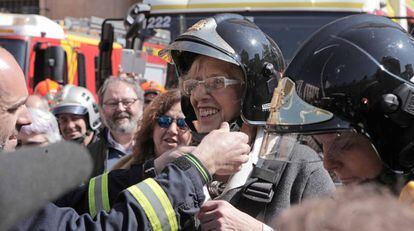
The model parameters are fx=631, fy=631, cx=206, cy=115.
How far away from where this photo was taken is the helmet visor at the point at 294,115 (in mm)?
1602

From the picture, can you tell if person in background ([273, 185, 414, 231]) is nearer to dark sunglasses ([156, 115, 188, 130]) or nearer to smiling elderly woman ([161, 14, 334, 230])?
smiling elderly woman ([161, 14, 334, 230])

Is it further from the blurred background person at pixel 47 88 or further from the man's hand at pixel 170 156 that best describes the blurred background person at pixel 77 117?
the man's hand at pixel 170 156

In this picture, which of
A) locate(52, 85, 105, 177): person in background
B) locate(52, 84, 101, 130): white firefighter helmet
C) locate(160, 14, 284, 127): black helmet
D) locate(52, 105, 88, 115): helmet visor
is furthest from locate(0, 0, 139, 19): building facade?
locate(160, 14, 284, 127): black helmet

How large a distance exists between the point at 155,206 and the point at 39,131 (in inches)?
91.2

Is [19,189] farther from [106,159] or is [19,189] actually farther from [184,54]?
[106,159]

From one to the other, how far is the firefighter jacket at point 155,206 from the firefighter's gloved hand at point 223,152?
0.05 metres

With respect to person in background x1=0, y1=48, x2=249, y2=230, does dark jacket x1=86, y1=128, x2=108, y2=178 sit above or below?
below

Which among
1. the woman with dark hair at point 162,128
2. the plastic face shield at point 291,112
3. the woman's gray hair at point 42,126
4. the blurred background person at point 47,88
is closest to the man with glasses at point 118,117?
the woman's gray hair at point 42,126

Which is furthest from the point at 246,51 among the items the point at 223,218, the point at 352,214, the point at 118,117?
the point at 118,117

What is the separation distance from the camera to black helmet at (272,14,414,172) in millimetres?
1529

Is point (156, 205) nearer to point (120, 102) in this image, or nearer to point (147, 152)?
point (147, 152)

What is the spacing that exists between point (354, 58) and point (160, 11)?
5.18m

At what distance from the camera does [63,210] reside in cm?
160

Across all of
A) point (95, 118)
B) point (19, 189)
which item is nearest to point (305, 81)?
point (19, 189)
